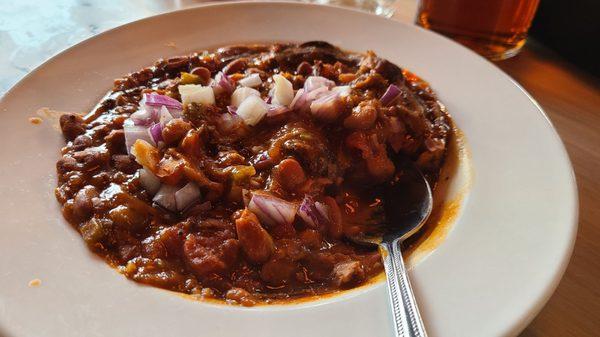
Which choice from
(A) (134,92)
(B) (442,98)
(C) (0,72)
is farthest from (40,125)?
(B) (442,98)

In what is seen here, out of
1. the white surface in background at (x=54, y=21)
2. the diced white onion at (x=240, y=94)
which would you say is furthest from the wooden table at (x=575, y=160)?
the diced white onion at (x=240, y=94)

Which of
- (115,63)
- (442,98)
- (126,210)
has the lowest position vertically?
(442,98)

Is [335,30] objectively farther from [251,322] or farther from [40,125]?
[251,322]

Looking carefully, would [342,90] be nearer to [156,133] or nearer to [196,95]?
[196,95]

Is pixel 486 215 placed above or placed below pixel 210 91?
below

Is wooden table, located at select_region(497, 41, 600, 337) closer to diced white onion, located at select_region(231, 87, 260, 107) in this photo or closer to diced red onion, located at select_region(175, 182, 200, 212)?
diced red onion, located at select_region(175, 182, 200, 212)

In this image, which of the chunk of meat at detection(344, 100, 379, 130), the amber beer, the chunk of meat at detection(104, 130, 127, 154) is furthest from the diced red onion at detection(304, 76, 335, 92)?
the amber beer

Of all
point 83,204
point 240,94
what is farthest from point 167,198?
point 240,94
